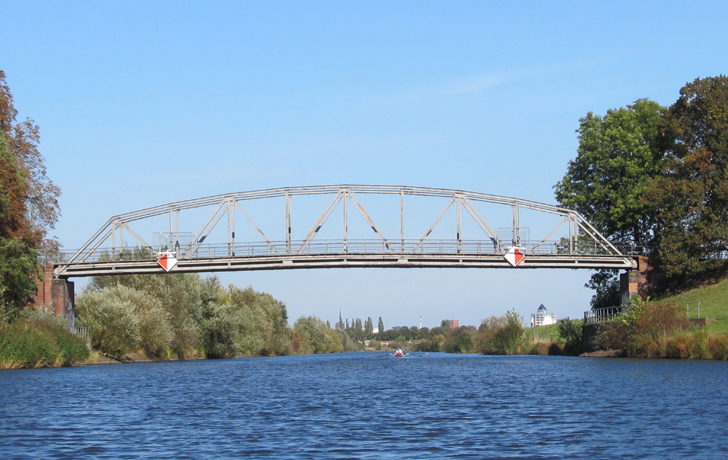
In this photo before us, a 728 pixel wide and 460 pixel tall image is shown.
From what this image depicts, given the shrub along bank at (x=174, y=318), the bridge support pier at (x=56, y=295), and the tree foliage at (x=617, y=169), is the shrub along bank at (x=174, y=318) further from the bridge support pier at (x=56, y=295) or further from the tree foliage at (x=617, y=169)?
the tree foliage at (x=617, y=169)

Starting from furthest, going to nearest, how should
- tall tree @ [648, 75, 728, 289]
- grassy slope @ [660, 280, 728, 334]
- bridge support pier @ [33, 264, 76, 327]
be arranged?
bridge support pier @ [33, 264, 76, 327]
tall tree @ [648, 75, 728, 289]
grassy slope @ [660, 280, 728, 334]

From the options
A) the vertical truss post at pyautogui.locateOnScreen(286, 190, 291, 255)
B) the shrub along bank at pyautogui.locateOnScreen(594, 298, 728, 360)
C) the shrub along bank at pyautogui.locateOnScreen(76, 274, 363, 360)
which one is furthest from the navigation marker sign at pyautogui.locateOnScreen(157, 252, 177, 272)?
the shrub along bank at pyautogui.locateOnScreen(594, 298, 728, 360)

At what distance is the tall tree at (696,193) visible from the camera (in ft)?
217

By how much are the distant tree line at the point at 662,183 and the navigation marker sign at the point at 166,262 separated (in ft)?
118

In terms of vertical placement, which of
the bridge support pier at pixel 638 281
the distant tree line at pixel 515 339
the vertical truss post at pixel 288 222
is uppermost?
the vertical truss post at pixel 288 222

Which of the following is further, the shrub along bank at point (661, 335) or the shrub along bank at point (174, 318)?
the shrub along bank at point (174, 318)

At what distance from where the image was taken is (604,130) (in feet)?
258

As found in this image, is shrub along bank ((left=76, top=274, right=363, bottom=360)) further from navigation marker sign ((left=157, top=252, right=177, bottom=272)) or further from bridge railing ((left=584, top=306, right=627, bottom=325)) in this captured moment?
bridge railing ((left=584, top=306, right=627, bottom=325))

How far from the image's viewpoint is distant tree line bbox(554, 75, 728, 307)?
66.8m

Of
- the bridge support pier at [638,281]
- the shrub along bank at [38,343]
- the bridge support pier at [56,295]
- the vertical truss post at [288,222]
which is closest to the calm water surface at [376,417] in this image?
the shrub along bank at [38,343]

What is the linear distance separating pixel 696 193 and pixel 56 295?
164 feet

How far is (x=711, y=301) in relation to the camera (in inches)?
2466

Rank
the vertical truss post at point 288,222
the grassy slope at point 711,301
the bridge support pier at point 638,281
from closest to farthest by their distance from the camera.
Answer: the grassy slope at point 711,301 → the vertical truss post at point 288,222 → the bridge support pier at point 638,281

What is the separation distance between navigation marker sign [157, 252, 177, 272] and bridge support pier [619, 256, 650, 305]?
119 feet
